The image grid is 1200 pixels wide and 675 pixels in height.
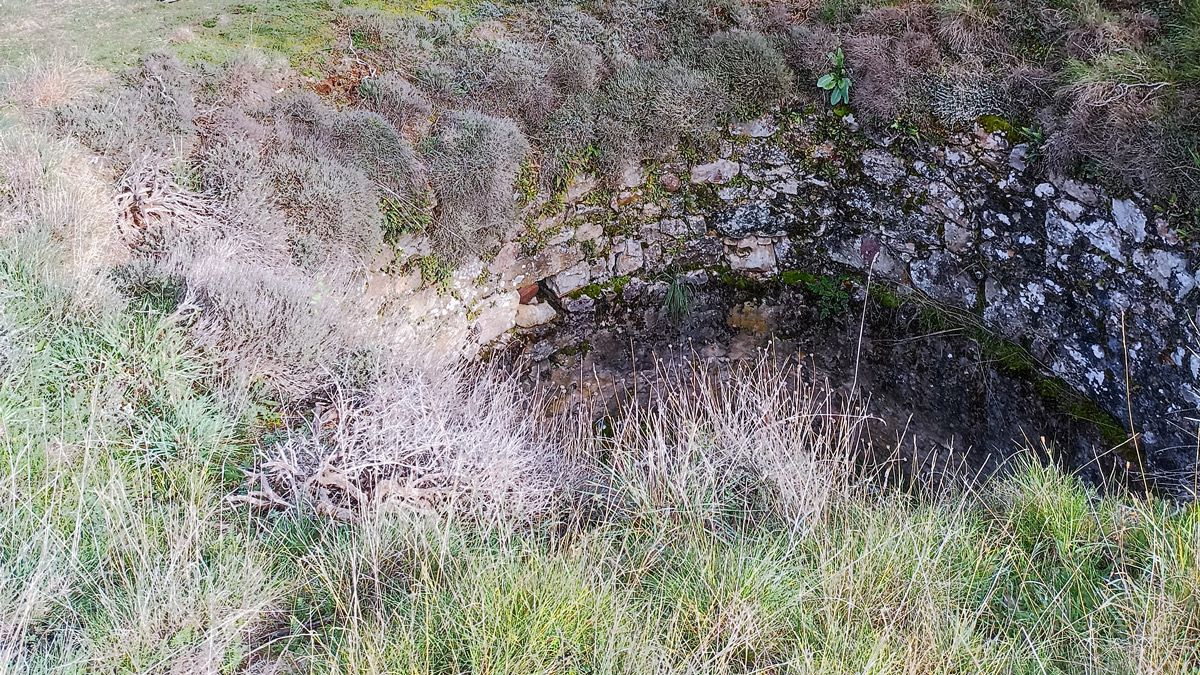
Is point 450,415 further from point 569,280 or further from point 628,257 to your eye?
point 628,257

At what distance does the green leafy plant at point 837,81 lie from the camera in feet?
16.0

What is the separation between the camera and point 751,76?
16.3ft

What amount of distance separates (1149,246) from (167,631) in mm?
4936

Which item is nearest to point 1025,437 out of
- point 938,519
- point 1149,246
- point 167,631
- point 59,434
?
point 1149,246

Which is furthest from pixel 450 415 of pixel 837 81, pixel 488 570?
pixel 837 81

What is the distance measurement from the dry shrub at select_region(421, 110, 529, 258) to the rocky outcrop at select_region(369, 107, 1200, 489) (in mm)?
259

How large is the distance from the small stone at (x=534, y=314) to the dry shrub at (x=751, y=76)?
195 cm

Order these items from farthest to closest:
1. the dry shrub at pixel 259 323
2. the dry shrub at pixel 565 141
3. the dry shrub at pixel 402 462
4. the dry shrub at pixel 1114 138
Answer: the dry shrub at pixel 565 141 → the dry shrub at pixel 1114 138 → the dry shrub at pixel 259 323 → the dry shrub at pixel 402 462

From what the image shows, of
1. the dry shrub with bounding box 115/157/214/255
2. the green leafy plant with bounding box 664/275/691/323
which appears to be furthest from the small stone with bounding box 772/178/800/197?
the dry shrub with bounding box 115/157/214/255

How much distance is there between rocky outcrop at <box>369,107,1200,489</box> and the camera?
3.86 m

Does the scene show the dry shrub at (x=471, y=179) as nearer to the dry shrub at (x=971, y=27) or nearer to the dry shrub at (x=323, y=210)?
the dry shrub at (x=323, y=210)

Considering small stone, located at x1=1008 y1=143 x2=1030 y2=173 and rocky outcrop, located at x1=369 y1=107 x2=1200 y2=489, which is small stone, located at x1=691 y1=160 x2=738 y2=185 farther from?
small stone, located at x1=1008 y1=143 x2=1030 y2=173

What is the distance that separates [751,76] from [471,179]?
85.7 inches

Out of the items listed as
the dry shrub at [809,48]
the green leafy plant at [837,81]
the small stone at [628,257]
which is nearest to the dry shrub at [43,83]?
the small stone at [628,257]
